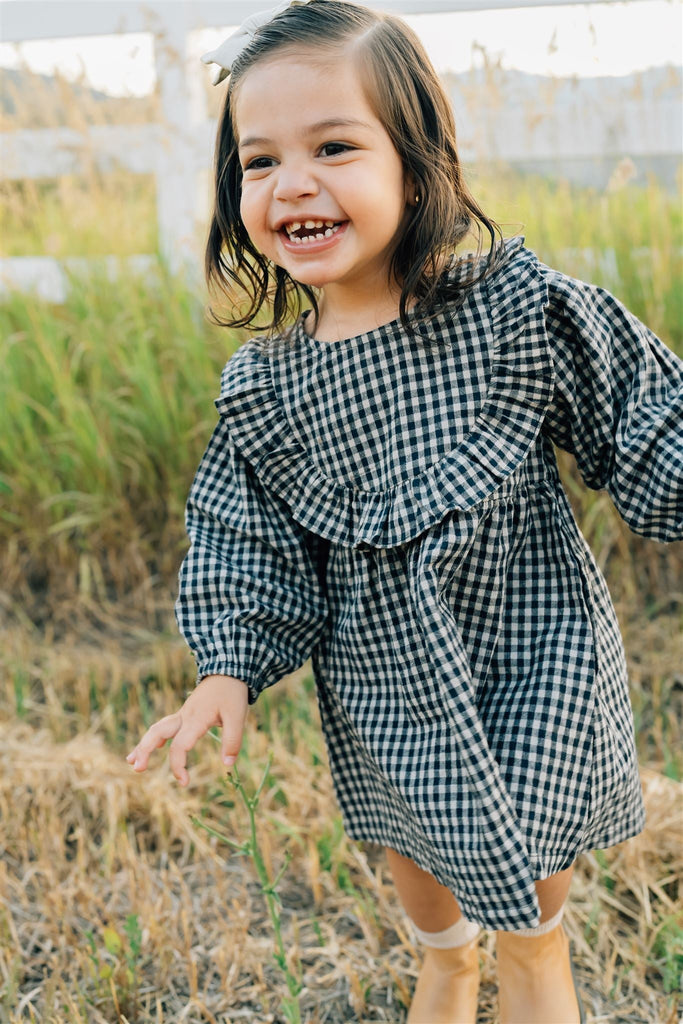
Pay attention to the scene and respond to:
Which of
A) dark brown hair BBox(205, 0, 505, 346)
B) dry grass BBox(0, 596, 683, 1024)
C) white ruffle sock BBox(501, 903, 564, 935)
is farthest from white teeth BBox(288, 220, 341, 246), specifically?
white ruffle sock BBox(501, 903, 564, 935)

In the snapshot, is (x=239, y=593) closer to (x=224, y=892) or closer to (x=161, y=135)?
(x=224, y=892)

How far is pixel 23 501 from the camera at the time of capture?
8.47 feet

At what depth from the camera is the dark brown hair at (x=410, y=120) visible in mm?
1146

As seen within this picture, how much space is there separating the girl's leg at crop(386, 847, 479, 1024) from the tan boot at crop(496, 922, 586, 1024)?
72mm

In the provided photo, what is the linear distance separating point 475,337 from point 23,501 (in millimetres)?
1683

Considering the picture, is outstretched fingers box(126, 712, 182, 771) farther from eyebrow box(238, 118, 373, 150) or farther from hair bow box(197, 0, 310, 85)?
hair bow box(197, 0, 310, 85)

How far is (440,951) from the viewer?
1358 mm

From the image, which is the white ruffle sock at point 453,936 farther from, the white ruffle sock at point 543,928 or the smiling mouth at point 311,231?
the smiling mouth at point 311,231

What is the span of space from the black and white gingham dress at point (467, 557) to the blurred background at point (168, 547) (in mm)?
241

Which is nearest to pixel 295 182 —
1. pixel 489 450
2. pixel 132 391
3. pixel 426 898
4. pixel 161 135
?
pixel 489 450

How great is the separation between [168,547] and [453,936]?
1.40m

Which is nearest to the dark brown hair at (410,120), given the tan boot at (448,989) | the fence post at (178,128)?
the tan boot at (448,989)

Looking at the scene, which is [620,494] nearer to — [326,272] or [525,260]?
[525,260]

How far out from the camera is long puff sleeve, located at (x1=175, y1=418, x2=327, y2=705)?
1265 mm
